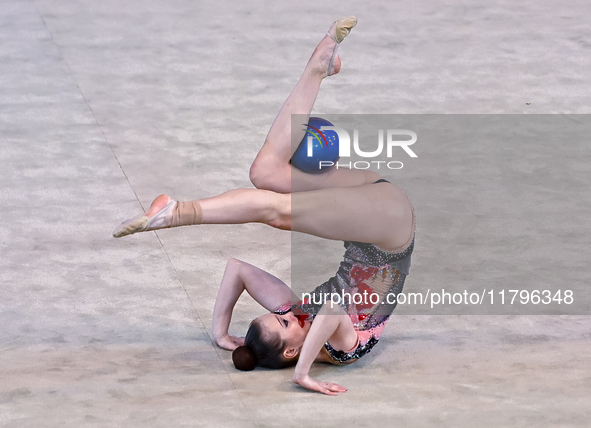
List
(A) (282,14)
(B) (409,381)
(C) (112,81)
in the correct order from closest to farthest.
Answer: (B) (409,381) → (C) (112,81) → (A) (282,14)

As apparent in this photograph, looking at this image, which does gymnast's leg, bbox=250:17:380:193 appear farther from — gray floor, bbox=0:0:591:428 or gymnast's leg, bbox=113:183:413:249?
gray floor, bbox=0:0:591:428

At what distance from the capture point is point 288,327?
3.78m

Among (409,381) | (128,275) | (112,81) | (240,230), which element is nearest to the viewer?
(409,381)

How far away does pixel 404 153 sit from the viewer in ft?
19.8

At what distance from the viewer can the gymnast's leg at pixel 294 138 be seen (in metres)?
3.70

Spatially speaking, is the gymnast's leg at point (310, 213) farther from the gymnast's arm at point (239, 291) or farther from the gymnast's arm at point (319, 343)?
the gymnast's arm at point (239, 291)

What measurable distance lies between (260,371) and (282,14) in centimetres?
518

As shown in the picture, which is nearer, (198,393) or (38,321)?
(198,393)

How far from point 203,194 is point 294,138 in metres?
1.94

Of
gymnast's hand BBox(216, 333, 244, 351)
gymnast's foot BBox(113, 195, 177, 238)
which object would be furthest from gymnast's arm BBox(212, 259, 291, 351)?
gymnast's foot BBox(113, 195, 177, 238)

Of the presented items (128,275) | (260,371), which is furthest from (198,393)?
(128,275)

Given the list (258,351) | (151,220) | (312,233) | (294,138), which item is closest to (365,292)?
(312,233)

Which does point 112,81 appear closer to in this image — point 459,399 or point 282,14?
point 282,14

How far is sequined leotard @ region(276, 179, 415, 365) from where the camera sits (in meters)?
3.82
